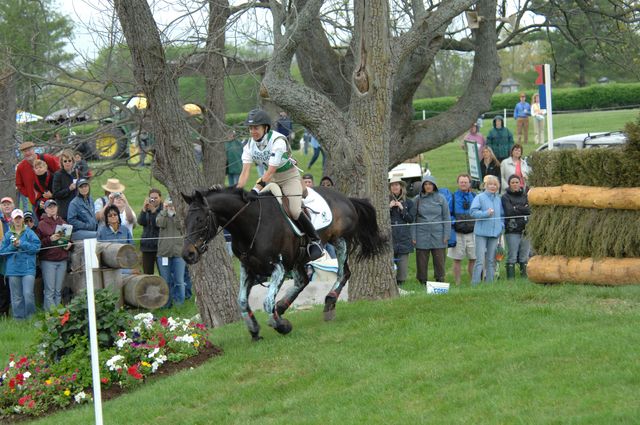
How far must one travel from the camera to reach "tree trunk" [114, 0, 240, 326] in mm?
13984

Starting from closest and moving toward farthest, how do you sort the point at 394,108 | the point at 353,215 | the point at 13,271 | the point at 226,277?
the point at 353,215 < the point at 226,277 < the point at 13,271 < the point at 394,108

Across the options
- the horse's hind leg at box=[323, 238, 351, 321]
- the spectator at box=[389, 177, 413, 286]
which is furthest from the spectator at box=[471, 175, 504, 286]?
the horse's hind leg at box=[323, 238, 351, 321]

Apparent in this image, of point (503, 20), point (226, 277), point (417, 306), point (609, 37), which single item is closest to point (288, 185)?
point (417, 306)

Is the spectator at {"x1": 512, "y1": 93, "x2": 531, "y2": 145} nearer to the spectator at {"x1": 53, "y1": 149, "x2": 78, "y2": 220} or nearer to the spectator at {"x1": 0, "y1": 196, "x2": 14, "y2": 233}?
the spectator at {"x1": 53, "y1": 149, "x2": 78, "y2": 220}

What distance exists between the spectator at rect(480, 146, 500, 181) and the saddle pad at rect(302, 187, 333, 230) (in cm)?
1114

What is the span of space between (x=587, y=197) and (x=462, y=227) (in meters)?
5.53

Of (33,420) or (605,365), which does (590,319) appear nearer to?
(605,365)

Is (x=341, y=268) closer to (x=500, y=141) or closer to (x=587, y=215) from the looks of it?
(x=587, y=215)

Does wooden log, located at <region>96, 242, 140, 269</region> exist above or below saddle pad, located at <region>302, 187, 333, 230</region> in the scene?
below

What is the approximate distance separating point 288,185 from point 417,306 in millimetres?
2292

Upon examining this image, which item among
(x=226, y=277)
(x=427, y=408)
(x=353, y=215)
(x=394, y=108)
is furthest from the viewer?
(x=394, y=108)

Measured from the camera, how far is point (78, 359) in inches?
447

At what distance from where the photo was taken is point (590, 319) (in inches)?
420

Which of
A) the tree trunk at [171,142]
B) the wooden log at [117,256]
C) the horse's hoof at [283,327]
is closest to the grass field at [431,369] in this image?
the horse's hoof at [283,327]
